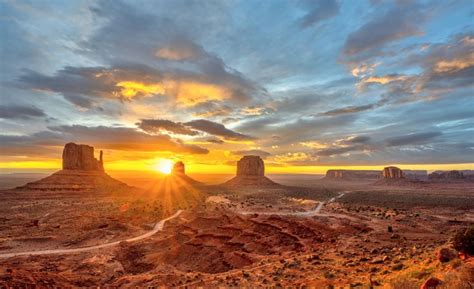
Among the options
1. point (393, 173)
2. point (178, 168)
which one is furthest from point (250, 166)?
point (393, 173)

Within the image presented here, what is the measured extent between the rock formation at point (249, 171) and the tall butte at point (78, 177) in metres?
64.0

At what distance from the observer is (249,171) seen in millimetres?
164500

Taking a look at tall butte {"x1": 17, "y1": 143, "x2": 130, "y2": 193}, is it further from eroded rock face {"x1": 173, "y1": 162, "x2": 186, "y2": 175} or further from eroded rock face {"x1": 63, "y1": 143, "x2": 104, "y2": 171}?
eroded rock face {"x1": 173, "y1": 162, "x2": 186, "y2": 175}

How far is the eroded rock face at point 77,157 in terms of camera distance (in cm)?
11450

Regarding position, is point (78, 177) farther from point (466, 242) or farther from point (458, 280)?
point (458, 280)

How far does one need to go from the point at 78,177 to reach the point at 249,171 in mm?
89016

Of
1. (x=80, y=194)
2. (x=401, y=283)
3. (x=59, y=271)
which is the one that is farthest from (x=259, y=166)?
(x=401, y=283)

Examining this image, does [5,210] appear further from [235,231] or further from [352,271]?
[352,271]

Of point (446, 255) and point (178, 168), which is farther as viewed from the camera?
point (178, 168)

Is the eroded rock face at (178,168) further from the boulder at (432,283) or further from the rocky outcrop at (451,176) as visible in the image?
the boulder at (432,283)

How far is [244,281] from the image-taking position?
1930 centimetres

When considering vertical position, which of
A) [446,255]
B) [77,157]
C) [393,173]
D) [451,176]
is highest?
[77,157]

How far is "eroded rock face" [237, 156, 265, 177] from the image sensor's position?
164625 mm

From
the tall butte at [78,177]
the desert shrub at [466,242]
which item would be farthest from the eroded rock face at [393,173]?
the desert shrub at [466,242]
